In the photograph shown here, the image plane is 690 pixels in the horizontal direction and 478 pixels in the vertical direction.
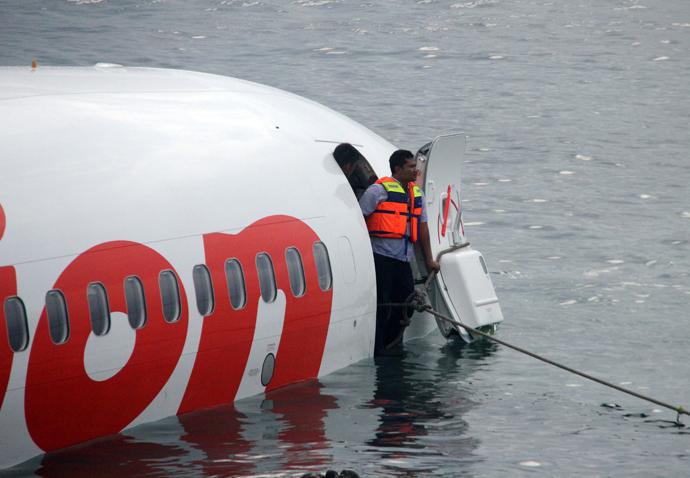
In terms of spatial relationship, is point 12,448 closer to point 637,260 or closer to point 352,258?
point 352,258

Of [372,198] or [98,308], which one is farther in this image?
[372,198]

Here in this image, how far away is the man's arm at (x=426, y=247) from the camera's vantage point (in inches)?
555

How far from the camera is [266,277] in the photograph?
1150 cm

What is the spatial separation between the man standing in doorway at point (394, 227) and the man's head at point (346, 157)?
1.37 feet

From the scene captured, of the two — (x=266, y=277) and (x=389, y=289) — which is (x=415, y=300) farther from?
(x=266, y=277)

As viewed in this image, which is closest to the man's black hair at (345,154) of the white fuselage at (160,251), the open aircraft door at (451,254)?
the white fuselage at (160,251)

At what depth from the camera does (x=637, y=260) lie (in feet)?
80.2

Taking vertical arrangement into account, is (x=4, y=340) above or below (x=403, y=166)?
below

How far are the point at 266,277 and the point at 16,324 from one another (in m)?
3.41

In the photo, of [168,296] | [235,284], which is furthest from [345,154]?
[168,296]

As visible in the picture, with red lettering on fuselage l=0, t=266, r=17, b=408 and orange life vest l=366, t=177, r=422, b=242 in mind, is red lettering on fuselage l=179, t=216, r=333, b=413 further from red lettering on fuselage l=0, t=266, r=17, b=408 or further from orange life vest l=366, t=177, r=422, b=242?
red lettering on fuselage l=0, t=266, r=17, b=408

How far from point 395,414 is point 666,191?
78.1ft

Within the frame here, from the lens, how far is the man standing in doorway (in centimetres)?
1355

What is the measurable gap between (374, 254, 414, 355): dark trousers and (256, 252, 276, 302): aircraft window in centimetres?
253
